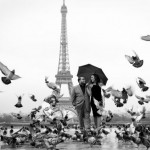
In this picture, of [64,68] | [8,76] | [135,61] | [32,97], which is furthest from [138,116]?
[64,68]

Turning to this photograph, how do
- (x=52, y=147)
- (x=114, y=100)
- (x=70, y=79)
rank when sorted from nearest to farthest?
(x=52, y=147) → (x=114, y=100) → (x=70, y=79)

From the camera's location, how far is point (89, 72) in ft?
37.2

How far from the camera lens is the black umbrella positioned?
36.3 ft

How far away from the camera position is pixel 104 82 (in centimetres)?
1111

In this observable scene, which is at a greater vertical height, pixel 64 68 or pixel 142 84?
pixel 64 68

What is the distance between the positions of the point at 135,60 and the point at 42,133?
7.80ft

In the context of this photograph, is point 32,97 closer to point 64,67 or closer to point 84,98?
point 84,98

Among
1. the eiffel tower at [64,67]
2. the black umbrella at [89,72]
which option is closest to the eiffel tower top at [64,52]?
the eiffel tower at [64,67]

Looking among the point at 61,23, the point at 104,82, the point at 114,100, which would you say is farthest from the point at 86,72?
the point at 61,23

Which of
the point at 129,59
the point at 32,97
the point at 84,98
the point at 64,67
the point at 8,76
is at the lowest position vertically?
the point at 8,76

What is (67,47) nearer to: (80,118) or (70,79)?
(70,79)

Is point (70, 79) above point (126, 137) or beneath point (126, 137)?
above

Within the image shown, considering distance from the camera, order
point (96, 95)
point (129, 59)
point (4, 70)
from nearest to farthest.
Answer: point (4, 70)
point (129, 59)
point (96, 95)

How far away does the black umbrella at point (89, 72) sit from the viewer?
11078mm
